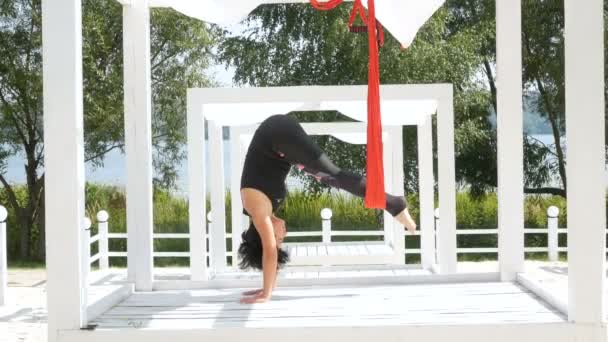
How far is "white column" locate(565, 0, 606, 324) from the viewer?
4.60 metres

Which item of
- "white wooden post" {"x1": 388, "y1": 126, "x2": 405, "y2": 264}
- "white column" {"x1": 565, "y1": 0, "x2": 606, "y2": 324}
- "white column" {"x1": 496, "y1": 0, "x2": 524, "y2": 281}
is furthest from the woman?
"white wooden post" {"x1": 388, "y1": 126, "x2": 405, "y2": 264}

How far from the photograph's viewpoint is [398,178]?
10.3m

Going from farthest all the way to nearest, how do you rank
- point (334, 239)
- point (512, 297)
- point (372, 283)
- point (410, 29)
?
point (334, 239), point (410, 29), point (372, 283), point (512, 297)

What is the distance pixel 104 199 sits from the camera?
797 inches

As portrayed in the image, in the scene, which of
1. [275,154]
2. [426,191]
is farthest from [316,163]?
[426,191]

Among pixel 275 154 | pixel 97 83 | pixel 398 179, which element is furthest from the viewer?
pixel 97 83

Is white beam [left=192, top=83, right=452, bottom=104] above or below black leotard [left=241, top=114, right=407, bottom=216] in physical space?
above

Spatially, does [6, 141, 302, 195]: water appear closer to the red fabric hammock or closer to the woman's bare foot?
the woman's bare foot

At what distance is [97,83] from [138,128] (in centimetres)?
1253

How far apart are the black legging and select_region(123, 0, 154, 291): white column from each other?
4.81 ft

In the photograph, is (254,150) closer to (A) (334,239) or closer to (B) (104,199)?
(B) (104,199)

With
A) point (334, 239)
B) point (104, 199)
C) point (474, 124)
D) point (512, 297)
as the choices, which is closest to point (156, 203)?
point (104, 199)

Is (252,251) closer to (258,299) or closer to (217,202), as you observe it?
(258,299)

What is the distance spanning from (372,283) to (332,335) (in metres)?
1.80
